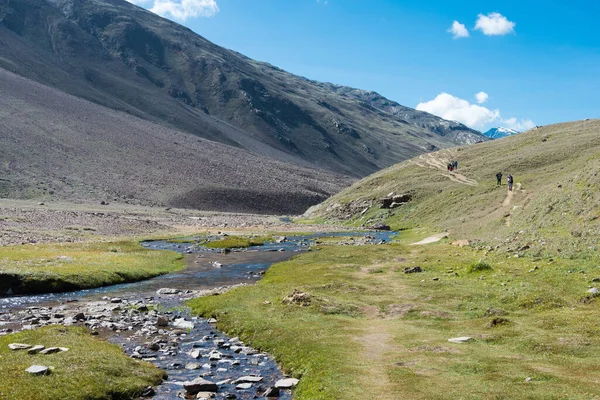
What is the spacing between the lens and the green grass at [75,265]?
45.4 meters

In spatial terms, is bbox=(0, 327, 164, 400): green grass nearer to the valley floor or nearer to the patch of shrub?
the valley floor

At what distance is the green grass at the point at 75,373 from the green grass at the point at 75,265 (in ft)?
68.3

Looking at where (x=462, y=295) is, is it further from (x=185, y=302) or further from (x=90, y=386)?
(x=90, y=386)

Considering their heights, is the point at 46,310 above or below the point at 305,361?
below

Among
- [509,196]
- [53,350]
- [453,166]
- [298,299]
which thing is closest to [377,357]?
[298,299]

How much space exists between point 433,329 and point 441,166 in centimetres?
12407

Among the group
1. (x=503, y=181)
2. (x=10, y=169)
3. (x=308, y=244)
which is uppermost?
(x=503, y=181)

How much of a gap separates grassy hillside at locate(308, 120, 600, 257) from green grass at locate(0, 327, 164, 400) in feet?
A: 119

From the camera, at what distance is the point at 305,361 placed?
24312 millimetres

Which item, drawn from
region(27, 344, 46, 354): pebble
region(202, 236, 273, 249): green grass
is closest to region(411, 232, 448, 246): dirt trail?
region(202, 236, 273, 249): green grass

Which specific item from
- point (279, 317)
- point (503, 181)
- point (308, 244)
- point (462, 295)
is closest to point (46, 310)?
point (279, 317)

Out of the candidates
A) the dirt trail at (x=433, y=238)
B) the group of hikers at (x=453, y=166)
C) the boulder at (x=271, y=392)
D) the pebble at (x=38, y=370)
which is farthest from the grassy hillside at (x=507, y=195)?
the pebble at (x=38, y=370)

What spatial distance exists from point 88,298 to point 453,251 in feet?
131

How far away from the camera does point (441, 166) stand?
5778 inches
